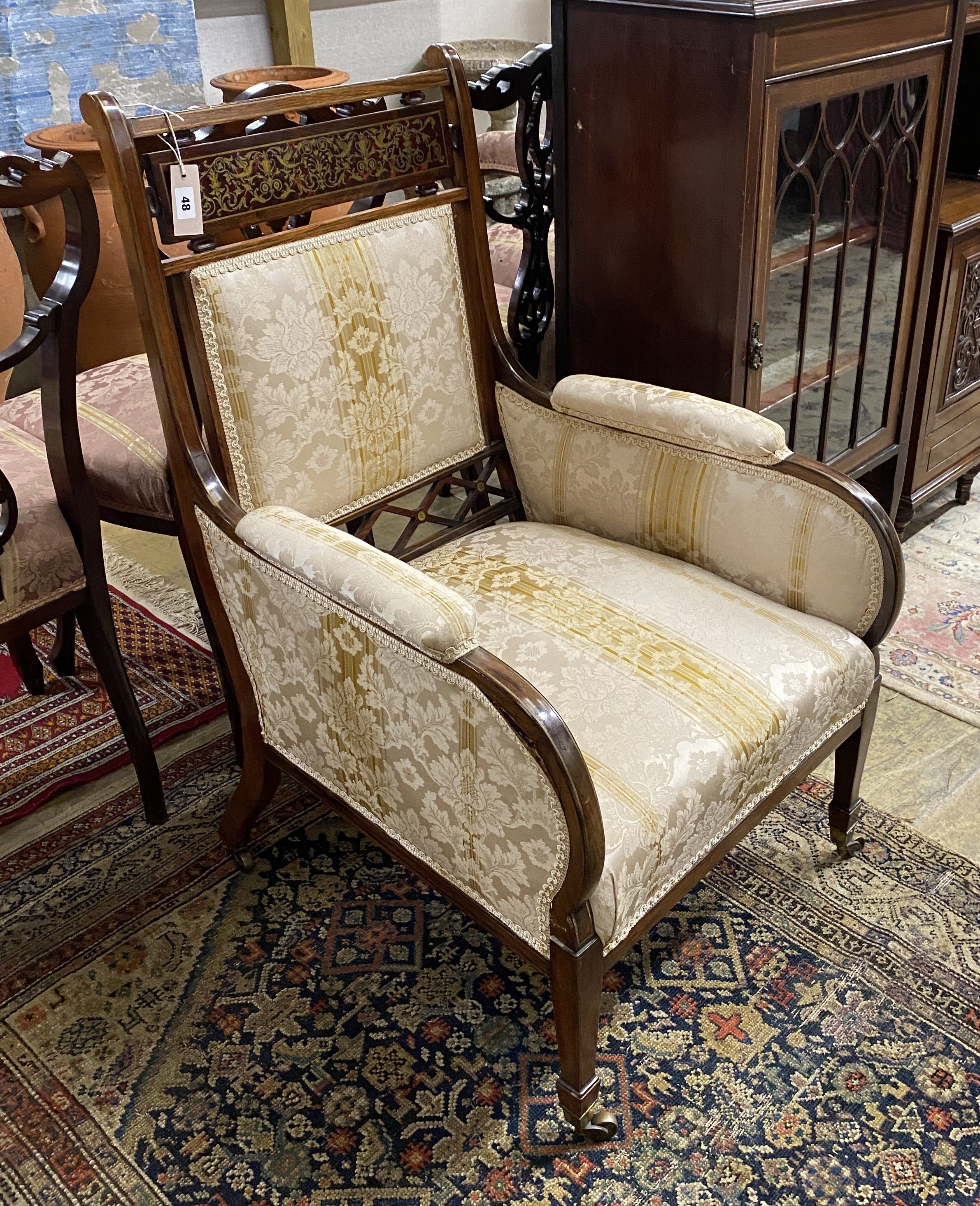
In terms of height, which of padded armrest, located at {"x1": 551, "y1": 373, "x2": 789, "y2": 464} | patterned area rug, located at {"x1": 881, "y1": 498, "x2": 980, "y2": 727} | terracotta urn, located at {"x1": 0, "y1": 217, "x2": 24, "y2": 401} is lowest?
patterned area rug, located at {"x1": 881, "y1": 498, "x2": 980, "y2": 727}

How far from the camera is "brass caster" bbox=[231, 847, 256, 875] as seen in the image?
1.67m

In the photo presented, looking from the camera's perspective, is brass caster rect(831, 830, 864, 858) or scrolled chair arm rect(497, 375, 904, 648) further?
brass caster rect(831, 830, 864, 858)

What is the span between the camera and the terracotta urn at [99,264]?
9.13 feet

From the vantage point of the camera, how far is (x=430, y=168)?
1519 millimetres

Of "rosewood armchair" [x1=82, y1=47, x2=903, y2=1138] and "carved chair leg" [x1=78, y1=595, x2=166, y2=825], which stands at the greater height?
"rosewood armchair" [x1=82, y1=47, x2=903, y2=1138]

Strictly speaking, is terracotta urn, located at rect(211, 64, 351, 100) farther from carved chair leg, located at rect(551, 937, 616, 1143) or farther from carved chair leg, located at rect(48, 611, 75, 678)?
carved chair leg, located at rect(551, 937, 616, 1143)

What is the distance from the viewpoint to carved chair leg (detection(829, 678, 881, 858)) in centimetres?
154

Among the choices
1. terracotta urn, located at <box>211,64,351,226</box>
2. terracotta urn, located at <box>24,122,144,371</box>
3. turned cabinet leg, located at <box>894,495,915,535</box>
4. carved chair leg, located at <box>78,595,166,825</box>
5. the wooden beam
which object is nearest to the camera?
carved chair leg, located at <box>78,595,166,825</box>

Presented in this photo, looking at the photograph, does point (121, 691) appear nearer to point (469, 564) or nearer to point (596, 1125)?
point (469, 564)

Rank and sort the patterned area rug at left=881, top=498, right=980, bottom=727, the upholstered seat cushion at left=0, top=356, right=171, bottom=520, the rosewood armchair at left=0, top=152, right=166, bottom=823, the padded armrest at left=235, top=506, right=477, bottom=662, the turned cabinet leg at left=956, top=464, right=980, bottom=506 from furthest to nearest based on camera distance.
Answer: the turned cabinet leg at left=956, top=464, right=980, bottom=506, the patterned area rug at left=881, top=498, right=980, bottom=727, the upholstered seat cushion at left=0, top=356, right=171, bottom=520, the rosewood armchair at left=0, top=152, right=166, bottom=823, the padded armrest at left=235, top=506, right=477, bottom=662

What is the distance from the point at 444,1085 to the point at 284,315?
38.3 inches

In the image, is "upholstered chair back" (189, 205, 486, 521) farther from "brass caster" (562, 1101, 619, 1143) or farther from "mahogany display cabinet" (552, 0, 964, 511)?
"brass caster" (562, 1101, 619, 1143)

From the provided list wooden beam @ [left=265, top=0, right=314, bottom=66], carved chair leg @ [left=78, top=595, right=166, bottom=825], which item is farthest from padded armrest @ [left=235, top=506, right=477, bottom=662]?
wooden beam @ [left=265, top=0, right=314, bottom=66]

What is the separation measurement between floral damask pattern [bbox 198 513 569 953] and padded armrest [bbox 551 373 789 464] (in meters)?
0.53
